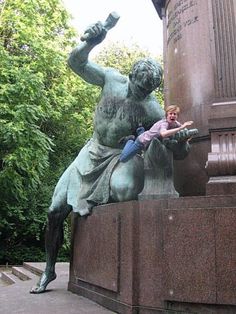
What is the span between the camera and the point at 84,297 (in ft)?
14.9

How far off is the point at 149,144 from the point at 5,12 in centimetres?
1489

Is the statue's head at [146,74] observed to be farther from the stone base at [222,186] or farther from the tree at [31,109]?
the tree at [31,109]

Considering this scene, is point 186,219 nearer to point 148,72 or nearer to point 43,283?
point 148,72

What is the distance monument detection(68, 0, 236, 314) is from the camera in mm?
3227

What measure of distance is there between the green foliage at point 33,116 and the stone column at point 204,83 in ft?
32.6

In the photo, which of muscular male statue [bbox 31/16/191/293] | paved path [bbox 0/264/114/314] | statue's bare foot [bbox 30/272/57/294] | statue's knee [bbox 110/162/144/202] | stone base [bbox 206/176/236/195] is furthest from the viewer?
statue's bare foot [bbox 30/272/57/294]

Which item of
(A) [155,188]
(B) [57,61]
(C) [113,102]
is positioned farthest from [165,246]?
(B) [57,61]

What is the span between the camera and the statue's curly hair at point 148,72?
167 inches

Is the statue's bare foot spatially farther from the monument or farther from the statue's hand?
the statue's hand

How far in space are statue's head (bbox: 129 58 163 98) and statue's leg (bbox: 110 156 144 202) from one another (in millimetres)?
657

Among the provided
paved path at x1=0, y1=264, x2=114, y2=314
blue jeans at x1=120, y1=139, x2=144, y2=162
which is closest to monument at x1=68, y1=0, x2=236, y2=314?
paved path at x1=0, y1=264, x2=114, y2=314

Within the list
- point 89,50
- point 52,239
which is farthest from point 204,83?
point 52,239

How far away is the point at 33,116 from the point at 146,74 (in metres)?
11.0

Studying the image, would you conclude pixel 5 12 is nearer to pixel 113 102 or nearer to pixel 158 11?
pixel 158 11
